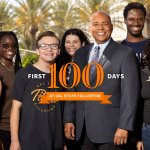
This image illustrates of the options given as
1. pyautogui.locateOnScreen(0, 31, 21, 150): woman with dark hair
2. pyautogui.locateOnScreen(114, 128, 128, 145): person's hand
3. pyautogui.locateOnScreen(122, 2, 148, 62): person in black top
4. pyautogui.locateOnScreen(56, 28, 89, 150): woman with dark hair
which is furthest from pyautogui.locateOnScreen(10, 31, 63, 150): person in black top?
pyautogui.locateOnScreen(122, 2, 148, 62): person in black top

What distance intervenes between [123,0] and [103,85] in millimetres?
25870

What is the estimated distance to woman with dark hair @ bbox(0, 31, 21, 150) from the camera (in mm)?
3857

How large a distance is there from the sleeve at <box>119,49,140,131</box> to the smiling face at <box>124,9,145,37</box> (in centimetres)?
118

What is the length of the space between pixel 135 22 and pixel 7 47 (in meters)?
1.55

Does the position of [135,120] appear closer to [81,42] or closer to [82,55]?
[82,55]

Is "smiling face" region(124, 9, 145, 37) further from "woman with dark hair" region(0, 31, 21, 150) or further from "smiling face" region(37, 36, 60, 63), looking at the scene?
"woman with dark hair" region(0, 31, 21, 150)

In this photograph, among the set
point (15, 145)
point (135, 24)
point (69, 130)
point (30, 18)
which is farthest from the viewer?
point (30, 18)

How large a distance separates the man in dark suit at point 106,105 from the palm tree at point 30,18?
27.6 m

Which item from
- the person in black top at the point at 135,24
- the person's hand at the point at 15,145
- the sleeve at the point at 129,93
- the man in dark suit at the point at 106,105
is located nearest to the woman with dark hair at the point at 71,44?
the person in black top at the point at 135,24

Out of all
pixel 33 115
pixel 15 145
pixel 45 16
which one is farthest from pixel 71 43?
pixel 45 16

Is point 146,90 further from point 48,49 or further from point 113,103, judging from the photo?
point 48,49

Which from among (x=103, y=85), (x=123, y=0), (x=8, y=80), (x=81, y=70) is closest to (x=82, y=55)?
(x=81, y=70)

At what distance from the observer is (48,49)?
146 inches

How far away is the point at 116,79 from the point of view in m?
3.53
